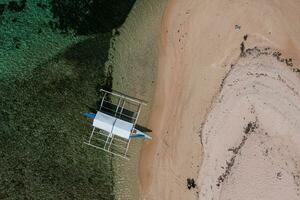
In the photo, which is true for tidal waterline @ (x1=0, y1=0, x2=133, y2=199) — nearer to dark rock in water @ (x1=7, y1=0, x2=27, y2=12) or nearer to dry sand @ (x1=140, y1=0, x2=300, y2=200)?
dark rock in water @ (x1=7, y1=0, x2=27, y2=12)

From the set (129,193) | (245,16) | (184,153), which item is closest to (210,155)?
(184,153)

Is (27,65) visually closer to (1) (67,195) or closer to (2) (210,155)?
(1) (67,195)

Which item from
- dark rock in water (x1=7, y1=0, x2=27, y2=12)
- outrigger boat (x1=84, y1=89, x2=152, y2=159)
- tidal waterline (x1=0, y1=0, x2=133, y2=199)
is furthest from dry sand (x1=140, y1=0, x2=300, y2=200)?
dark rock in water (x1=7, y1=0, x2=27, y2=12)

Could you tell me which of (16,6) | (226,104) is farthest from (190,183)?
(16,6)

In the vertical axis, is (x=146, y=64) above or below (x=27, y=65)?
above

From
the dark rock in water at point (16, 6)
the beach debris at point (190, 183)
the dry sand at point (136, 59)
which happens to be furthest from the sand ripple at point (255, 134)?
the dark rock in water at point (16, 6)

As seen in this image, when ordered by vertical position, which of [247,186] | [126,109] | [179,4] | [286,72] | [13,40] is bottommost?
[247,186]

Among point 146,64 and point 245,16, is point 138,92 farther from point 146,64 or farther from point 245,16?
point 245,16
